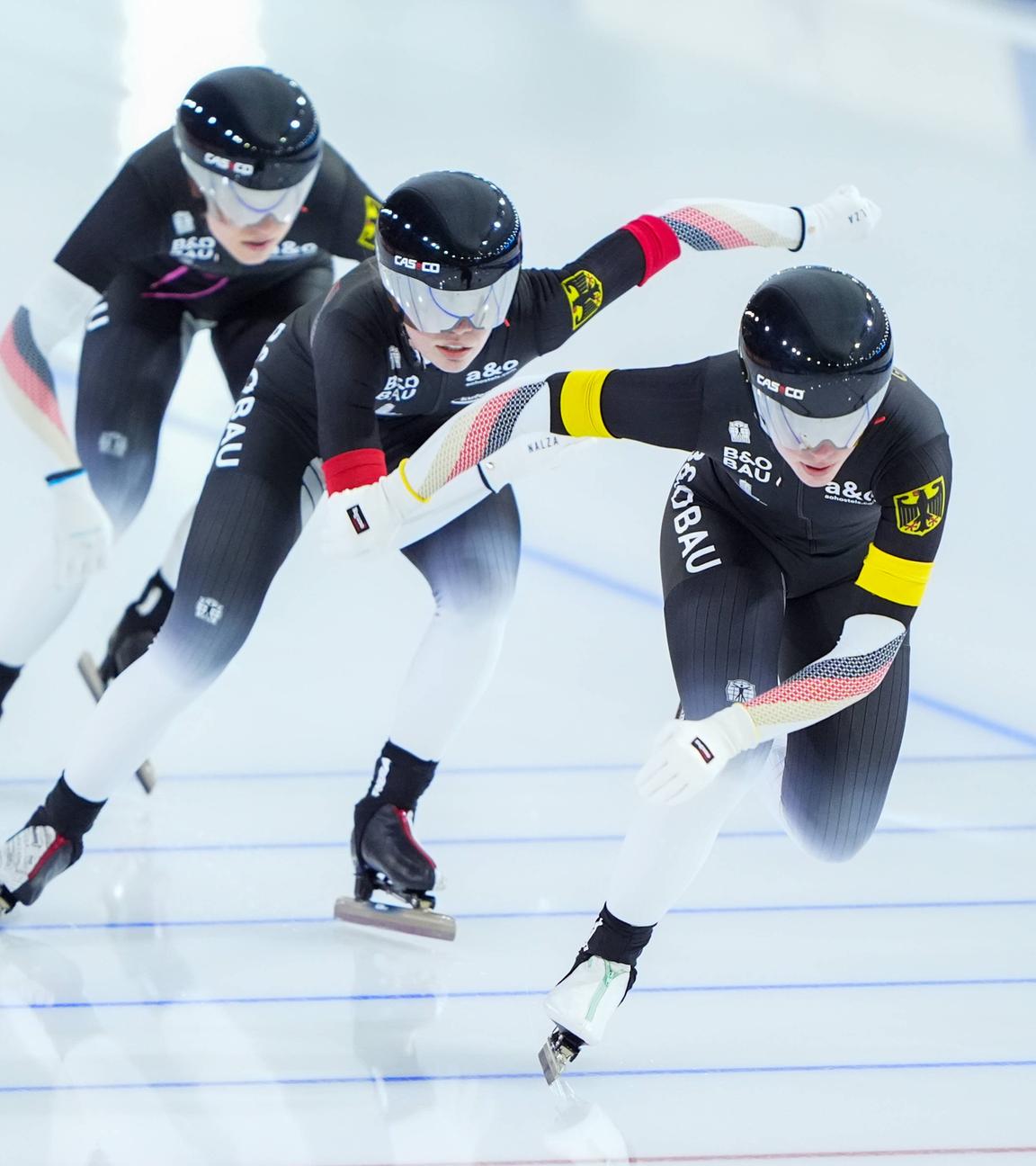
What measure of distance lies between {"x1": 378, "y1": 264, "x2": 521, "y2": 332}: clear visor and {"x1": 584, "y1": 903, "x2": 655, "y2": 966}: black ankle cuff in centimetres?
117

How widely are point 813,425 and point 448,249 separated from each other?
0.81 metres

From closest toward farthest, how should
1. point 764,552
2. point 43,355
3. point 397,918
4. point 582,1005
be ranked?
1. point 582,1005
2. point 764,552
3. point 397,918
4. point 43,355

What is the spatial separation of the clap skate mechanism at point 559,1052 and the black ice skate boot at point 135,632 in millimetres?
1785

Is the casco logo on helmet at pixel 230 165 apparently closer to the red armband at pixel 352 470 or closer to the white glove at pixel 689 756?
the red armband at pixel 352 470

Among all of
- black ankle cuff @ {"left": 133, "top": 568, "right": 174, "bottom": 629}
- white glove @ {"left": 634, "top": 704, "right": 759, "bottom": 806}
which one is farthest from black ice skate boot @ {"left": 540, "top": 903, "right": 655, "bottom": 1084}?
black ankle cuff @ {"left": 133, "top": 568, "right": 174, "bottom": 629}

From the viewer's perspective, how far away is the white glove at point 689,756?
291cm

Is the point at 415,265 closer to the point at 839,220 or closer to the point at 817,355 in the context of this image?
the point at 817,355

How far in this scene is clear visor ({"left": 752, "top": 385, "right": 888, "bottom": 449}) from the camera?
3021mm

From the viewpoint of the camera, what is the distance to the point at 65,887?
13.2 feet

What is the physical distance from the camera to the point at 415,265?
11.1 ft

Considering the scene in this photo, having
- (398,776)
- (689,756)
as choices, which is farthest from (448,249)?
(398,776)

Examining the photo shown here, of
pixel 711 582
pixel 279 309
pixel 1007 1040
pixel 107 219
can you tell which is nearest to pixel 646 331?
pixel 279 309

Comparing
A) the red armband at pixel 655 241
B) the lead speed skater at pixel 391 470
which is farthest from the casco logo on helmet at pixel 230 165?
the red armband at pixel 655 241

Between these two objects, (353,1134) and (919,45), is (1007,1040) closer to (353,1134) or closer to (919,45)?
(353,1134)
